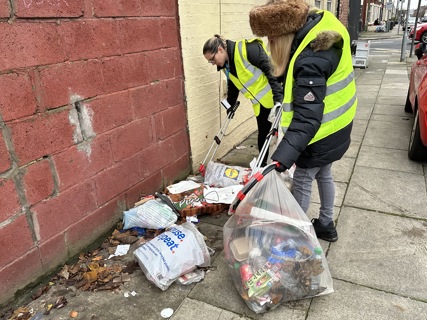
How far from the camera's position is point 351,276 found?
2645 millimetres

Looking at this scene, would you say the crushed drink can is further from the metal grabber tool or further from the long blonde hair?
the long blonde hair

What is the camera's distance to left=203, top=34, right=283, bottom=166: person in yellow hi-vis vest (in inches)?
150

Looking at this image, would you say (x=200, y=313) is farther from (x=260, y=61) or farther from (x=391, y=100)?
(x=391, y=100)

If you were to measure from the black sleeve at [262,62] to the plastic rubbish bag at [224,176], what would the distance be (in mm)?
902

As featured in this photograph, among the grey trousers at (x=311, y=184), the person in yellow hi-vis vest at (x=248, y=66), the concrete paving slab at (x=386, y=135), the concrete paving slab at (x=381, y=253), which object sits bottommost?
the concrete paving slab at (x=386, y=135)

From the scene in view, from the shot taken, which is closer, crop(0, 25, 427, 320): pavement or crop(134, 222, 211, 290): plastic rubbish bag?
crop(0, 25, 427, 320): pavement

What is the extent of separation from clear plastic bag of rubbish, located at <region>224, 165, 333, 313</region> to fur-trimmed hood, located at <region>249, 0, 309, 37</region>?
928mm

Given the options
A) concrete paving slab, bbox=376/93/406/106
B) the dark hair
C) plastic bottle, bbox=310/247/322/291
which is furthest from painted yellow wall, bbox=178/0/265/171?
concrete paving slab, bbox=376/93/406/106

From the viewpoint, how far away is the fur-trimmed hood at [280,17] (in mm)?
2189

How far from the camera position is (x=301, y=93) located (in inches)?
87.1

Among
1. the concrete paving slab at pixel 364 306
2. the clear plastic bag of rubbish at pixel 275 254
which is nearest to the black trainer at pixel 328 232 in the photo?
the concrete paving slab at pixel 364 306

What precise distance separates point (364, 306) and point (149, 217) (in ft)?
6.06

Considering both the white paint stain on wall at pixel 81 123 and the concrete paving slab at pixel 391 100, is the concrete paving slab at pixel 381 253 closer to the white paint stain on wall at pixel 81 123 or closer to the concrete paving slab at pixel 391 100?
the white paint stain on wall at pixel 81 123

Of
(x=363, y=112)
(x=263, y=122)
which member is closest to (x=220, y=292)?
(x=263, y=122)
